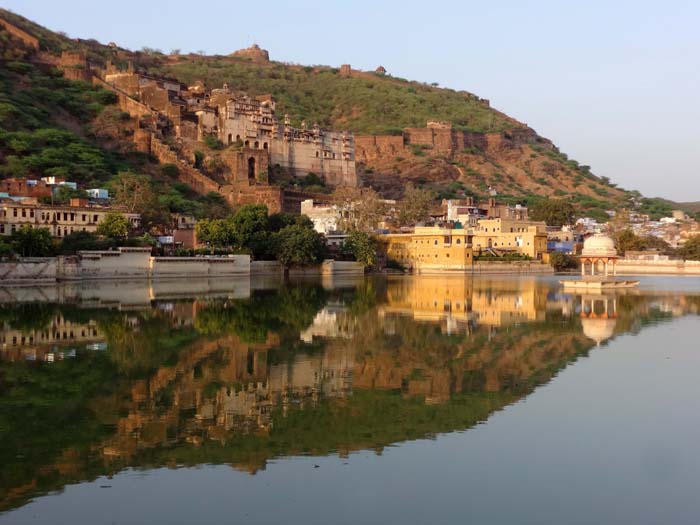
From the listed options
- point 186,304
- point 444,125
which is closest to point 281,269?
point 186,304

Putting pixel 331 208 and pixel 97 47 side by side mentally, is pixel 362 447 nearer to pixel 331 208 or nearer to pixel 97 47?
pixel 331 208

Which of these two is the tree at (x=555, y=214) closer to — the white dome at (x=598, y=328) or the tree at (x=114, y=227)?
the tree at (x=114, y=227)

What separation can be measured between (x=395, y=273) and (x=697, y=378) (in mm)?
47137

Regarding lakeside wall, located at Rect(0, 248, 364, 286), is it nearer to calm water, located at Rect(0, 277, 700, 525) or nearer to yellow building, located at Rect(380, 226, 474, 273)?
yellow building, located at Rect(380, 226, 474, 273)

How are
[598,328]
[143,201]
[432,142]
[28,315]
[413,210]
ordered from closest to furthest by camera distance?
[598,328], [28,315], [143,201], [413,210], [432,142]

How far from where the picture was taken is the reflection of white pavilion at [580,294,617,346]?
22.2 metres

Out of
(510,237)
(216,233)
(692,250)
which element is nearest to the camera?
(216,233)

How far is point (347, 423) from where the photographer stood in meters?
11.7

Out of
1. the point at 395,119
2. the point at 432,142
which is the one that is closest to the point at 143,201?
the point at 432,142

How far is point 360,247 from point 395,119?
5912 centimetres

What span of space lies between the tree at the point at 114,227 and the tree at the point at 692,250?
49.6m

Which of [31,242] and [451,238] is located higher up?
[451,238]

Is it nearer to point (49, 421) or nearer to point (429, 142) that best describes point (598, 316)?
point (49, 421)

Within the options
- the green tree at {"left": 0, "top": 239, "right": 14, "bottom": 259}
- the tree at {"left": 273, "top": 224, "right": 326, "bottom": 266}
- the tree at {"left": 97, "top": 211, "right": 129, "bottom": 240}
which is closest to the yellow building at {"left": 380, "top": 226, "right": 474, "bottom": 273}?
the tree at {"left": 273, "top": 224, "right": 326, "bottom": 266}
